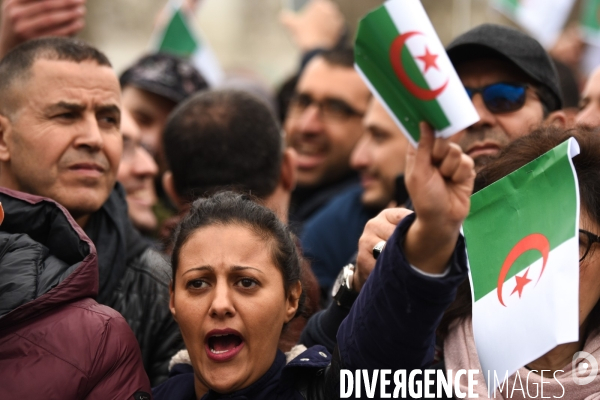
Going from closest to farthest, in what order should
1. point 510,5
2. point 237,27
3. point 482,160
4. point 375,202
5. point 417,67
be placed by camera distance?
point 417,67, point 482,160, point 375,202, point 510,5, point 237,27

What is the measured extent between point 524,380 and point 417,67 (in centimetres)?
106

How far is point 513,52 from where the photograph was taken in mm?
3701

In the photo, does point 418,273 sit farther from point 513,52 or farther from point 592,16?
point 592,16

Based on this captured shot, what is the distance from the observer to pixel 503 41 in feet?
12.2

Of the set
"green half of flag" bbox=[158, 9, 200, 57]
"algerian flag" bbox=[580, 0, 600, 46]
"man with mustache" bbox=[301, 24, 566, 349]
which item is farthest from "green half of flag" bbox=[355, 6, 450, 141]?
"green half of flag" bbox=[158, 9, 200, 57]

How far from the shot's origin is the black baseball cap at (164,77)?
5809mm

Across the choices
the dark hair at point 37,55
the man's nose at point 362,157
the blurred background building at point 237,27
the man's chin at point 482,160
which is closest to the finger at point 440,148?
the man's chin at point 482,160

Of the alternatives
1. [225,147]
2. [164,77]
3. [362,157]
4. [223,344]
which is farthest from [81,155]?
[164,77]

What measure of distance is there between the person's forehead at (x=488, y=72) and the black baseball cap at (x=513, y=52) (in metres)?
0.02

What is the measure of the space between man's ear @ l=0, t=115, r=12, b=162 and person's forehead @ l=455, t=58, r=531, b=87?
5.83 feet

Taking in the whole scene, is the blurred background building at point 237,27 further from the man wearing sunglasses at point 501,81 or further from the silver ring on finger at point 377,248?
the silver ring on finger at point 377,248

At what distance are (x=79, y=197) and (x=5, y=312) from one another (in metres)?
0.85

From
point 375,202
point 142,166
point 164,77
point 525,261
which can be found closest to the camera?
point 525,261

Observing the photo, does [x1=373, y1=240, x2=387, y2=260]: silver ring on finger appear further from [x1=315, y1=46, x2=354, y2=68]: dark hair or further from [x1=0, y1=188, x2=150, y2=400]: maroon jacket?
[x1=315, y1=46, x2=354, y2=68]: dark hair
